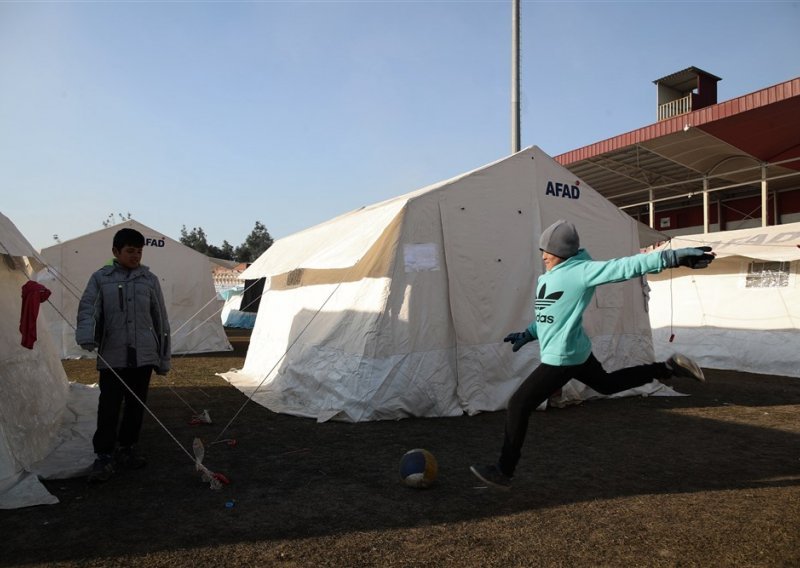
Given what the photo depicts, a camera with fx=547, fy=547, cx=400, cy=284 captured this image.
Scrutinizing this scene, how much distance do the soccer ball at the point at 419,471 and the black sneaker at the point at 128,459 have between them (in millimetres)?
2091

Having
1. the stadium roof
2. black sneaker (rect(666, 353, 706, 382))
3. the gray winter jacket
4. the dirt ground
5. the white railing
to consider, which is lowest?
the dirt ground

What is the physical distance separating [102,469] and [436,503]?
238cm

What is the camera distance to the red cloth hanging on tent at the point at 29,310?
4.24 meters

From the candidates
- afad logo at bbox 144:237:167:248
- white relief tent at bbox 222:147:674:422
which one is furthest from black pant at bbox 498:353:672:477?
afad logo at bbox 144:237:167:248

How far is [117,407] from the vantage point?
13.4ft

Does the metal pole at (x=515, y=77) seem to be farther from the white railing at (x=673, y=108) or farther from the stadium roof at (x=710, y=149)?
the white railing at (x=673, y=108)

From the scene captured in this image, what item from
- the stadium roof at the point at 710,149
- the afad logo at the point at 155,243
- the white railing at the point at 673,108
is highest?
the white railing at the point at 673,108

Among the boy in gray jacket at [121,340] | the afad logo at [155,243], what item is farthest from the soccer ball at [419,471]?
the afad logo at [155,243]

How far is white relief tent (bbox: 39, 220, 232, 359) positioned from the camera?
13.2 metres

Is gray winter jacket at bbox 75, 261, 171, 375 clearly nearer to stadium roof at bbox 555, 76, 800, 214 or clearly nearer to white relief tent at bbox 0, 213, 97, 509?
white relief tent at bbox 0, 213, 97, 509

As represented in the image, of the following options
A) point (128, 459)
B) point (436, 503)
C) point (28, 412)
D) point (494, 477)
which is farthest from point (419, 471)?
point (28, 412)

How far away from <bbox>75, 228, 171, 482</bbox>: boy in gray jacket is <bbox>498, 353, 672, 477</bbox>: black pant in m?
2.76

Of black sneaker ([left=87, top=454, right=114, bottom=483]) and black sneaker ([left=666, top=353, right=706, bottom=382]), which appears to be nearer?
black sneaker ([left=666, top=353, right=706, bottom=382])

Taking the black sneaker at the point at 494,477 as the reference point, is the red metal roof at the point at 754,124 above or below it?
above
